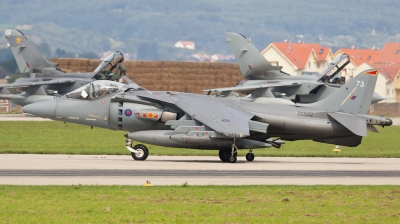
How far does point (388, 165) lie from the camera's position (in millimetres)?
23484

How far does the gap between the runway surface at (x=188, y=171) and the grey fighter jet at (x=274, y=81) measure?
641 inches

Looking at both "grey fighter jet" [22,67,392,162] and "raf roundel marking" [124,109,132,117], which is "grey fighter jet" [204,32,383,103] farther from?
"raf roundel marking" [124,109,132,117]

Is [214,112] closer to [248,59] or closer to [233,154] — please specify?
[233,154]

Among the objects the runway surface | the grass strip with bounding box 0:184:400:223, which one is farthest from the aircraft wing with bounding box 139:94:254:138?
the grass strip with bounding box 0:184:400:223

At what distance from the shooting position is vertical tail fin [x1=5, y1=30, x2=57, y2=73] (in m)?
51.2

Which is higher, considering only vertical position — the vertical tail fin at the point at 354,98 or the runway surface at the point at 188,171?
the vertical tail fin at the point at 354,98

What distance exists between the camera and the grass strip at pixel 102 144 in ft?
89.2

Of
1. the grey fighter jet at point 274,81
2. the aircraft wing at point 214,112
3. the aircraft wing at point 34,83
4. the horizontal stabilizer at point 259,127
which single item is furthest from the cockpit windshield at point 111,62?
the horizontal stabilizer at point 259,127

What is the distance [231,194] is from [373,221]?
338 cm

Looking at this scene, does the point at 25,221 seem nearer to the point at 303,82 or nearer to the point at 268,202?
the point at 268,202

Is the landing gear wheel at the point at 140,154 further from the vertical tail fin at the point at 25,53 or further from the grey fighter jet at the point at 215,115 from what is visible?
the vertical tail fin at the point at 25,53

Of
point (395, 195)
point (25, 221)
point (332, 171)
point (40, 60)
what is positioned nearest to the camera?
point (25, 221)

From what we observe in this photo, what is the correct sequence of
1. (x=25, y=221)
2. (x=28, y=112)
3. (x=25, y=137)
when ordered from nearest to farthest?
(x=25, y=221) < (x=28, y=112) < (x=25, y=137)

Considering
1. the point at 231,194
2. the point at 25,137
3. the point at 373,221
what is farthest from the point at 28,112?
the point at 373,221
